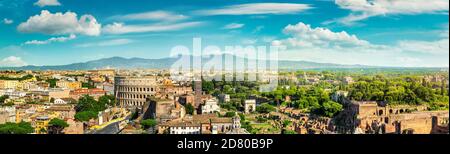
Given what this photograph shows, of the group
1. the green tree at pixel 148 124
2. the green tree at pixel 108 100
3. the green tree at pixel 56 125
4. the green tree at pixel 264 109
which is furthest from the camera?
the green tree at pixel 108 100

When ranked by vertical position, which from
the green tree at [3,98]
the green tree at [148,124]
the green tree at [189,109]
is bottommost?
the green tree at [148,124]

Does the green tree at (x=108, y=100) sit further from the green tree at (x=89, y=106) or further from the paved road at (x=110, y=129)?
the paved road at (x=110, y=129)

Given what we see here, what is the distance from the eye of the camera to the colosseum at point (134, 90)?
39.4 feet

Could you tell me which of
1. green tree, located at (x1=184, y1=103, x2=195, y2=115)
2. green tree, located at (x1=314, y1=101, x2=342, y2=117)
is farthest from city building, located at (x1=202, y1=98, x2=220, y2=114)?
green tree, located at (x1=314, y1=101, x2=342, y2=117)

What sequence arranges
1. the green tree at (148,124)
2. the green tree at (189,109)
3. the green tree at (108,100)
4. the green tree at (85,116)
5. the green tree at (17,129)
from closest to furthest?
the green tree at (17,129) → the green tree at (148,124) → the green tree at (85,116) → the green tree at (189,109) → the green tree at (108,100)

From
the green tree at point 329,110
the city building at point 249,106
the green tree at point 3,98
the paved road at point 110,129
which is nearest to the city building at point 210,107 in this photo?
the city building at point 249,106

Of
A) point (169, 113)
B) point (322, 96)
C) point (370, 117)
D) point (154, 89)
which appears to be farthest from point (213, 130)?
point (154, 89)

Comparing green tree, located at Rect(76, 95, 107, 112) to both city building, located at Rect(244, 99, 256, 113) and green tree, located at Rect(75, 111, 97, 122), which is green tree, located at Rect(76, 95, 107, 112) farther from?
city building, located at Rect(244, 99, 256, 113)

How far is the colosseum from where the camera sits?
1200 centimetres

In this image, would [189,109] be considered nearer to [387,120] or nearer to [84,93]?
[387,120]
